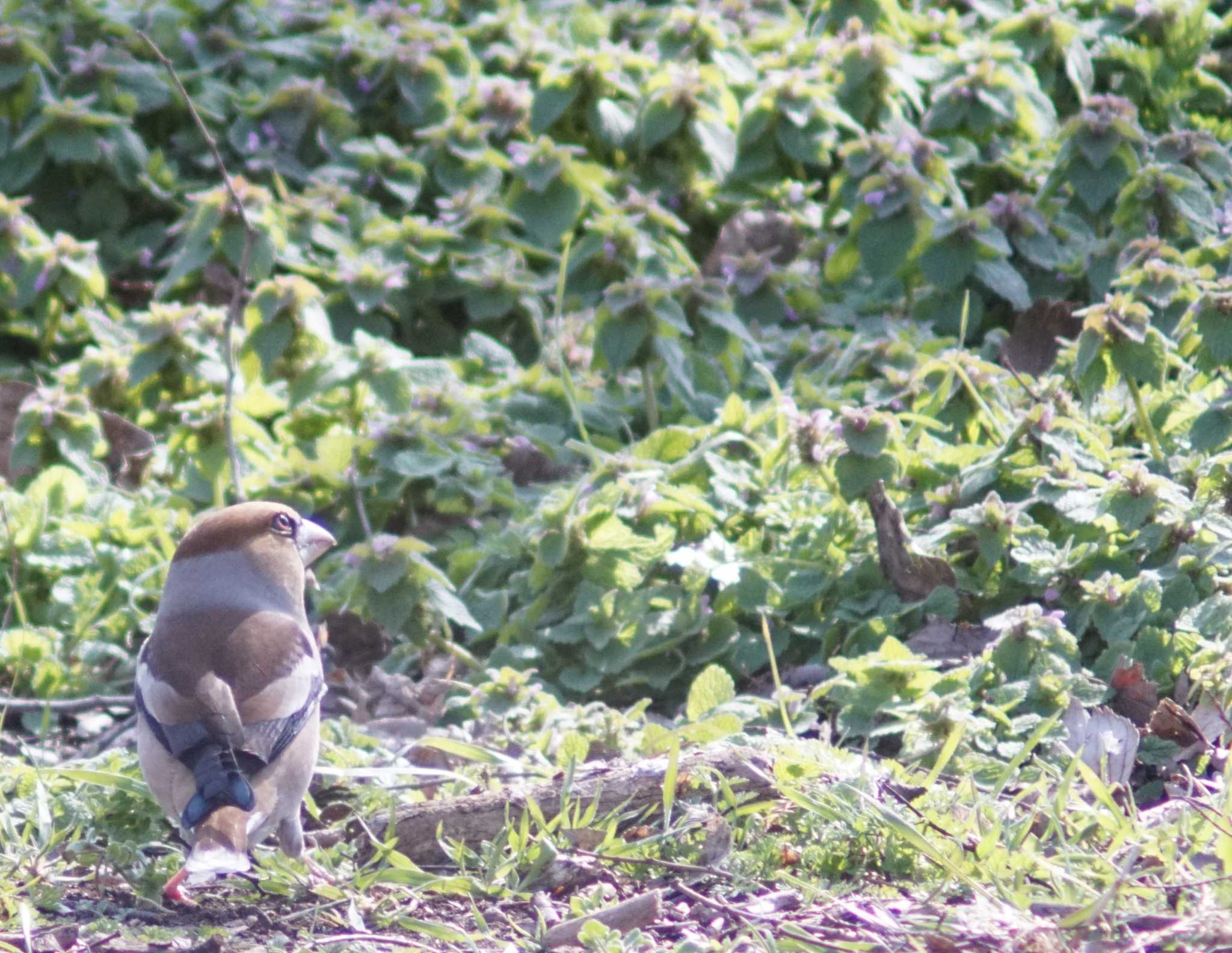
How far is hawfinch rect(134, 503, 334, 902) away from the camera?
3.10 metres

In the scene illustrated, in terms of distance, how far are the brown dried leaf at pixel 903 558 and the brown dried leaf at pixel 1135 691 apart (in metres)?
0.57

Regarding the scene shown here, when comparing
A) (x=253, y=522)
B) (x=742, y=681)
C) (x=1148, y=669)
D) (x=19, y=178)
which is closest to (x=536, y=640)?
(x=742, y=681)

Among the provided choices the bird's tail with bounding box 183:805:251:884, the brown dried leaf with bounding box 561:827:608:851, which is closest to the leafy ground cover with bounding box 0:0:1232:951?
the brown dried leaf with bounding box 561:827:608:851

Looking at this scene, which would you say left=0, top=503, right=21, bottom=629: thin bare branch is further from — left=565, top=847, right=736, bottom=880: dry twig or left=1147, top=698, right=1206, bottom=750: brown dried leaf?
left=1147, top=698, right=1206, bottom=750: brown dried leaf

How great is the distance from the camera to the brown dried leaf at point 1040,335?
5.29m

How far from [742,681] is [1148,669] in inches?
46.8

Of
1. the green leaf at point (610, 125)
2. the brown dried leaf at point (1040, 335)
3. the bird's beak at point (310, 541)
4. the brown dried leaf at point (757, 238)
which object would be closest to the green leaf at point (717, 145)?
the brown dried leaf at point (757, 238)

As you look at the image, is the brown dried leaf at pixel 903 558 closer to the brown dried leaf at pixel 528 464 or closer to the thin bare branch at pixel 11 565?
the brown dried leaf at pixel 528 464

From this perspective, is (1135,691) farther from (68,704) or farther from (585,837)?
(68,704)

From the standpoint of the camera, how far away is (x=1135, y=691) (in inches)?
144

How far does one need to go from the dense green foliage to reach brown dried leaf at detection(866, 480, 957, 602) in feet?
0.21

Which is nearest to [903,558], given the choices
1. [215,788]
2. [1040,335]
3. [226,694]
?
[1040,335]

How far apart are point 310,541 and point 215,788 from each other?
1196 mm

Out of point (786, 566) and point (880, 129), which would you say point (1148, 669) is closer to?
point (786, 566)
